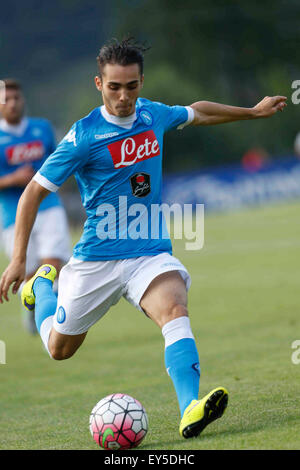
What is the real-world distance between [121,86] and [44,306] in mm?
1811

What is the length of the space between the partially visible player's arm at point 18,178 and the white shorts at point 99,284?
12.5 ft

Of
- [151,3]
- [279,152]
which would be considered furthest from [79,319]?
[151,3]

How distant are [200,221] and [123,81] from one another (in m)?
20.6

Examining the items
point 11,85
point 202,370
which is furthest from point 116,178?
point 11,85

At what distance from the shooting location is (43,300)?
6.54 m

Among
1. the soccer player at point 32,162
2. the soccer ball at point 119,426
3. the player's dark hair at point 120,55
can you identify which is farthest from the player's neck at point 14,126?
the soccer ball at point 119,426

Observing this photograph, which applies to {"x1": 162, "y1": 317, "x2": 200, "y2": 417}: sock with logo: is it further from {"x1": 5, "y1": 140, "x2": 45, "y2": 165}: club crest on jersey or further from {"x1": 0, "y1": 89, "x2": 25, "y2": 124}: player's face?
{"x1": 0, "y1": 89, "x2": 25, "y2": 124}: player's face

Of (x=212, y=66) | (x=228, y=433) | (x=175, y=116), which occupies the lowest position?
(x=228, y=433)

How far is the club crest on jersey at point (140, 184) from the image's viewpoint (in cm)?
577

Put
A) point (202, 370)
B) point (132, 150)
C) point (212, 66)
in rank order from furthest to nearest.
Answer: point (212, 66)
point (202, 370)
point (132, 150)

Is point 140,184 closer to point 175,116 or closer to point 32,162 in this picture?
point 175,116

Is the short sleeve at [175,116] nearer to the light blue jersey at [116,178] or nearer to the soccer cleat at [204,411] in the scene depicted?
the light blue jersey at [116,178]

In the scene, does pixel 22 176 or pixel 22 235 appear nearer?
pixel 22 235

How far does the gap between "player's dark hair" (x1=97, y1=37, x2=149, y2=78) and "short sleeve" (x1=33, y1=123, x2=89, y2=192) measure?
1.52ft
